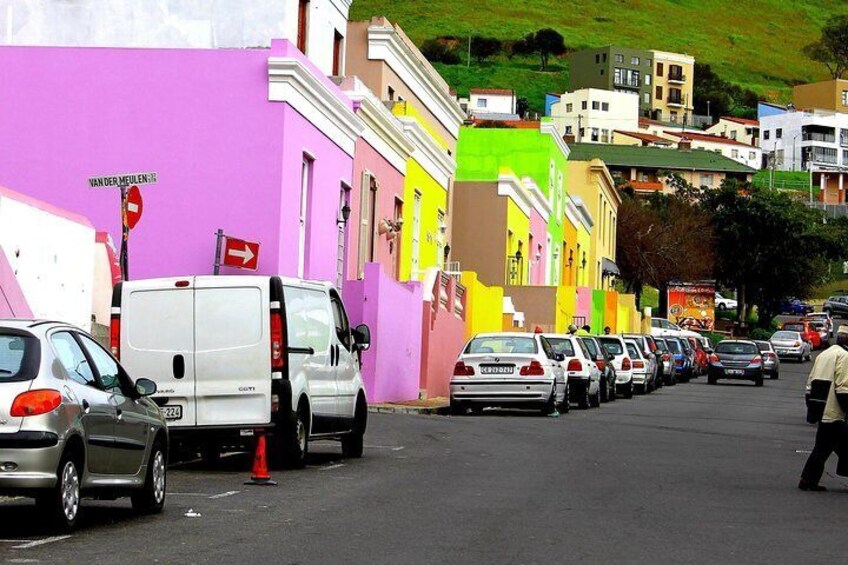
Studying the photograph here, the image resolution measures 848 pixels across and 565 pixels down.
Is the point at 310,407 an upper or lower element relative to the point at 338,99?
lower

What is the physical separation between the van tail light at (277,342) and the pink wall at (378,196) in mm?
15388

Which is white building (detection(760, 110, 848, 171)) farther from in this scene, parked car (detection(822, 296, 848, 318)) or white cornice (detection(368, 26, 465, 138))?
white cornice (detection(368, 26, 465, 138))

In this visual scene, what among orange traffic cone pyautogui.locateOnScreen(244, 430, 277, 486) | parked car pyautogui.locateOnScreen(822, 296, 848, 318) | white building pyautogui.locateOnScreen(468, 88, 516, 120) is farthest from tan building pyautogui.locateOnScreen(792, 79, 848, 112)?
orange traffic cone pyautogui.locateOnScreen(244, 430, 277, 486)

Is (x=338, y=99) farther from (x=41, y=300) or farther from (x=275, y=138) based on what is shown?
(x=41, y=300)

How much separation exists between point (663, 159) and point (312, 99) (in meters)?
129

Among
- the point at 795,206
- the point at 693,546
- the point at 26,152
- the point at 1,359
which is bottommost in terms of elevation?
the point at 693,546

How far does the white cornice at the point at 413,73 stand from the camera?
4197 centimetres

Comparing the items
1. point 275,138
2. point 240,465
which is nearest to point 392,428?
point 275,138

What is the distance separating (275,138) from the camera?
92.3ft

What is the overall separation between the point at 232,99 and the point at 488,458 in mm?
10214

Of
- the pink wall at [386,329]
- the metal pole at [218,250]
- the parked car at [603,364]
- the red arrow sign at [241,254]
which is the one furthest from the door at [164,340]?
the parked car at [603,364]

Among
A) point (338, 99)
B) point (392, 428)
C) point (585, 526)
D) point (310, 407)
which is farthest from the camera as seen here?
point (338, 99)

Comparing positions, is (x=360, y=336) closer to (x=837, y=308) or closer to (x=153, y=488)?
(x=153, y=488)

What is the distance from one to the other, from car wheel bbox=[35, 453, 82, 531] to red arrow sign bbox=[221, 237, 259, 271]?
15.2 metres
